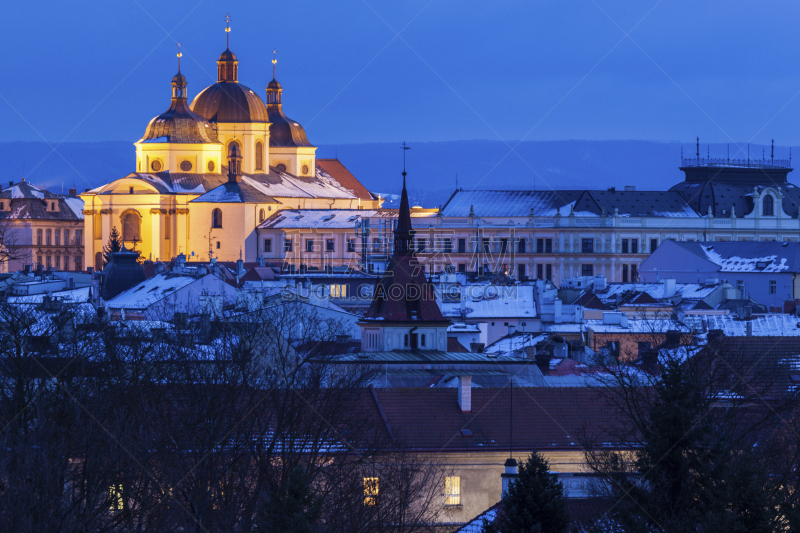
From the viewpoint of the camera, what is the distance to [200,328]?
51.1 meters

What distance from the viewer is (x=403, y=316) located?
53.4 meters

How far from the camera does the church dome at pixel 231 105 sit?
15338cm

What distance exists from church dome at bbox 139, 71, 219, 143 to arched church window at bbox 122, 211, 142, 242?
655cm

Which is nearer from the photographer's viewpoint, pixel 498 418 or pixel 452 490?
pixel 452 490

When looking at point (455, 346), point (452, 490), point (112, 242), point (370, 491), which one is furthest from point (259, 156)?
point (370, 491)

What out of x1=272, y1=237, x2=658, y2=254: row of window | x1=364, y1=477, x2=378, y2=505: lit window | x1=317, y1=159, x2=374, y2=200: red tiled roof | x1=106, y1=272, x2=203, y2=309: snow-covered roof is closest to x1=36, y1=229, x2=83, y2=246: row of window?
x1=317, y1=159, x2=374, y2=200: red tiled roof

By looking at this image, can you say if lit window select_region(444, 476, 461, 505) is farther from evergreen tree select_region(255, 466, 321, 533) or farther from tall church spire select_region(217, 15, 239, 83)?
tall church spire select_region(217, 15, 239, 83)

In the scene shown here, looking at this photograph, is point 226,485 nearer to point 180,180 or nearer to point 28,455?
point 28,455

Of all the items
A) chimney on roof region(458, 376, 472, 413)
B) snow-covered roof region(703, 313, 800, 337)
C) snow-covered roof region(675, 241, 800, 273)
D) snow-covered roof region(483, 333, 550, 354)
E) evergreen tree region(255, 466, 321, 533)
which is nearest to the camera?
evergreen tree region(255, 466, 321, 533)

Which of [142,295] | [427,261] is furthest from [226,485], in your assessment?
[427,261]

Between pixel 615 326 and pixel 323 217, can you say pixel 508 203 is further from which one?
pixel 615 326

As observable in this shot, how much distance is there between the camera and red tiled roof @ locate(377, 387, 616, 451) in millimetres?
35062

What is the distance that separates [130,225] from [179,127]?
8339 mm

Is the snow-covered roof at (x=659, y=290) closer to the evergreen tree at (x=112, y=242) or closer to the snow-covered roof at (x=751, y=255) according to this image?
the snow-covered roof at (x=751, y=255)
